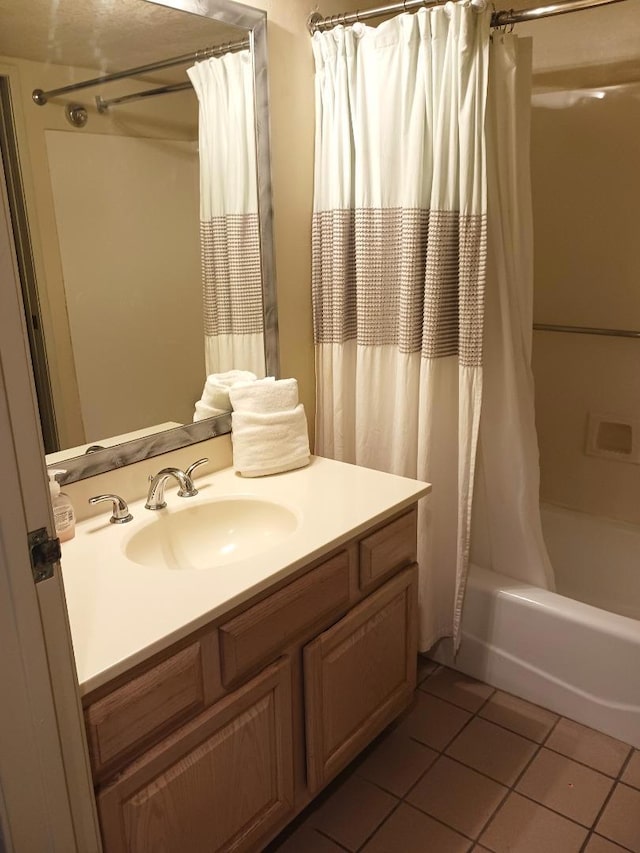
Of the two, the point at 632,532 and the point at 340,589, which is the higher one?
the point at 340,589

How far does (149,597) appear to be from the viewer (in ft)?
3.98

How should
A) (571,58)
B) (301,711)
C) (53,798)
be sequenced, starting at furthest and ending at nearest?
1. (571,58)
2. (301,711)
3. (53,798)

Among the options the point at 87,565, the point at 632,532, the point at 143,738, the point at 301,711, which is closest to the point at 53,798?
the point at 143,738

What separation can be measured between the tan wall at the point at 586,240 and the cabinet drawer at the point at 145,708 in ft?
6.22

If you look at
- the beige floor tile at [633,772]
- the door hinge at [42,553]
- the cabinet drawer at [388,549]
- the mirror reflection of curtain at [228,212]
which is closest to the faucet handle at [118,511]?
the mirror reflection of curtain at [228,212]

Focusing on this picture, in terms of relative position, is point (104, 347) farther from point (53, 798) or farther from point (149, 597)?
point (53, 798)

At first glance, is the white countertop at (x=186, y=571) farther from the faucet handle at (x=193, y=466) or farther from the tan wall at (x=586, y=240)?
the tan wall at (x=586, y=240)

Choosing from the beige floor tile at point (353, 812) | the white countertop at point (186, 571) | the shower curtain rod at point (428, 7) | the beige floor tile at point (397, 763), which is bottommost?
the beige floor tile at point (353, 812)

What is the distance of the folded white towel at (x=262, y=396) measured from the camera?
175cm

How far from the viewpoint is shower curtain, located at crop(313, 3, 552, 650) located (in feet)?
5.62

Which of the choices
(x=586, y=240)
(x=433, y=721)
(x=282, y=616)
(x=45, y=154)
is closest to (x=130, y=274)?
(x=45, y=154)

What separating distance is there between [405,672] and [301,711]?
444mm

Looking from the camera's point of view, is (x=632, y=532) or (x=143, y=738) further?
(x=632, y=532)

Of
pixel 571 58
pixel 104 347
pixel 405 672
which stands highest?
pixel 571 58
